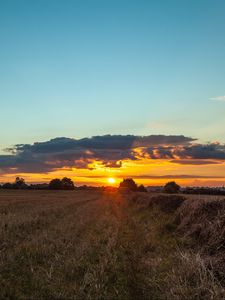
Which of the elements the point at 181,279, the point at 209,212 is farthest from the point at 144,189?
the point at 181,279

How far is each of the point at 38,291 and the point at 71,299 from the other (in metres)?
0.99

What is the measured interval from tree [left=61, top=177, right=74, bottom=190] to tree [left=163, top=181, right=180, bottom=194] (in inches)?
Answer: 2386

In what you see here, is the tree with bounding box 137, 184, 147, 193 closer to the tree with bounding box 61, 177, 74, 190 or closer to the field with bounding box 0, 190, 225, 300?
the tree with bounding box 61, 177, 74, 190

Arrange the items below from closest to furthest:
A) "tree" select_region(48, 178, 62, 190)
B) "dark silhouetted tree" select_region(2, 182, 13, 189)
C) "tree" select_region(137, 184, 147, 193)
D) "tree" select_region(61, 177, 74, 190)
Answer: "dark silhouetted tree" select_region(2, 182, 13, 189), "tree" select_region(48, 178, 62, 190), "tree" select_region(137, 184, 147, 193), "tree" select_region(61, 177, 74, 190)

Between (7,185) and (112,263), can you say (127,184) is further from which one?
(112,263)

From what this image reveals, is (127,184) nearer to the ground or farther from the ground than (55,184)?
nearer to the ground

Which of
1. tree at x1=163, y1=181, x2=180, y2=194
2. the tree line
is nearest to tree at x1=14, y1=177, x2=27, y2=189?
the tree line

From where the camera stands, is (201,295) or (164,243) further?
(164,243)

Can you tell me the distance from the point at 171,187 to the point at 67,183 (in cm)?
6967

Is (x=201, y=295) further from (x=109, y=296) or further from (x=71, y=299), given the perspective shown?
(x=71, y=299)

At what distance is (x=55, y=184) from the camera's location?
173 m

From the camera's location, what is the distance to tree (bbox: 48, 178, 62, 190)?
562 ft

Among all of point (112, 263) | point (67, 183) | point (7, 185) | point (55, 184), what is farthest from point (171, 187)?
point (112, 263)

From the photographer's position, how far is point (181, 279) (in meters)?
11.4
